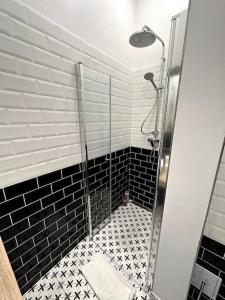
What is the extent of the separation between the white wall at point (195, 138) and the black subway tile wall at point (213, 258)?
143mm

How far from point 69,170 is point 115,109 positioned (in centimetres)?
80

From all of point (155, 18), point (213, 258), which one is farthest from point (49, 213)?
point (155, 18)

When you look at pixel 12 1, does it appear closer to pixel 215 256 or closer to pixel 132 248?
pixel 215 256

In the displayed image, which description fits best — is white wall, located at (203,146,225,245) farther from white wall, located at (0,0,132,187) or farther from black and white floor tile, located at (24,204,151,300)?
white wall, located at (0,0,132,187)

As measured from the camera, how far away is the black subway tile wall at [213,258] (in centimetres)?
71

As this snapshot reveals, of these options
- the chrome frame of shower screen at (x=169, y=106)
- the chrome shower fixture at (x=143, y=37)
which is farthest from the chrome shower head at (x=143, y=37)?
the chrome frame of shower screen at (x=169, y=106)

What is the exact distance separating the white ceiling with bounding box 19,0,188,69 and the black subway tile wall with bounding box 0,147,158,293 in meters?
0.97

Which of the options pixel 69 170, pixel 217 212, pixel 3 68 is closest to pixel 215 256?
pixel 217 212

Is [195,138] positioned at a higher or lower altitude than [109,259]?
higher

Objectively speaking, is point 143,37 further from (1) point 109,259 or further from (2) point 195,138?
(1) point 109,259

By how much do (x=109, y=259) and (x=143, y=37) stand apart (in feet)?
5.99

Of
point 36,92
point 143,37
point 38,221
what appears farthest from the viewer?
point 143,37

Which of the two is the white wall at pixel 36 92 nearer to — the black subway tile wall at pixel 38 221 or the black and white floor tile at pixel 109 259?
the black subway tile wall at pixel 38 221

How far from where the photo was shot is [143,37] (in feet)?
3.56
